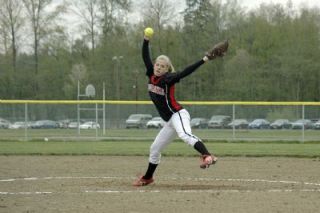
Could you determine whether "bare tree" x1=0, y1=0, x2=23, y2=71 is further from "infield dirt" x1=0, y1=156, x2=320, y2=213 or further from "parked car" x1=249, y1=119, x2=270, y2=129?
"infield dirt" x1=0, y1=156, x2=320, y2=213

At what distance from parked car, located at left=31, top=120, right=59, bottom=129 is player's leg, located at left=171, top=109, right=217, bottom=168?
817 inches

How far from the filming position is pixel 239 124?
2873cm

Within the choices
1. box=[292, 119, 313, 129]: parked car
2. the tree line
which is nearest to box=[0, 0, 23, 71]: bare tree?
the tree line

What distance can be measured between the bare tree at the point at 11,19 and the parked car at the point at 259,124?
37459 millimetres

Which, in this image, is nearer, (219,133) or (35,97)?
(219,133)

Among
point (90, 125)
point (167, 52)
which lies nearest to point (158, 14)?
point (167, 52)

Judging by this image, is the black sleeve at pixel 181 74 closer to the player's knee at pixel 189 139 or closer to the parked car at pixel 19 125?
the player's knee at pixel 189 139

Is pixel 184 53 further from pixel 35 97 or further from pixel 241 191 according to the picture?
pixel 241 191

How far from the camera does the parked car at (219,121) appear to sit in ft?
94.2

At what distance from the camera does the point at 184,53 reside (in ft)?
219

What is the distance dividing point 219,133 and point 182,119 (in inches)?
758

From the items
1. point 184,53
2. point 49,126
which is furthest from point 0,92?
point 49,126

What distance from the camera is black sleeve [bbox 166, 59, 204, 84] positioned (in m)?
9.19

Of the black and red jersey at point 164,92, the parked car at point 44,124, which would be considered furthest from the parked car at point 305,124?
the black and red jersey at point 164,92
